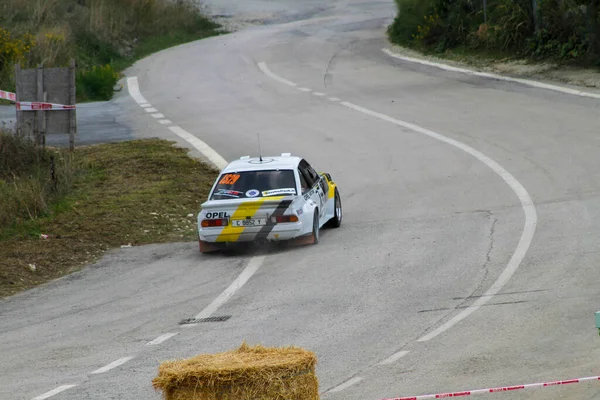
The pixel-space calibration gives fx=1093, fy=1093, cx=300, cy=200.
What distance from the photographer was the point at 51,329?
13523mm

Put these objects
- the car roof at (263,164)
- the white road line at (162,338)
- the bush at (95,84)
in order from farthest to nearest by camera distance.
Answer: the bush at (95,84) → the car roof at (263,164) → the white road line at (162,338)

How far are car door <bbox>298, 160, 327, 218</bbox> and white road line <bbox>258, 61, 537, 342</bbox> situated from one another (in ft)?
10.9

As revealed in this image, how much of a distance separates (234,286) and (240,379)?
7540mm

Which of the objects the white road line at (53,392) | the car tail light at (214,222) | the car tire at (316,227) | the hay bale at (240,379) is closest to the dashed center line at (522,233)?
the hay bale at (240,379)

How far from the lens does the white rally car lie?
55.8ft

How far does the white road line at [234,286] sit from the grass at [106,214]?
260 centimetres

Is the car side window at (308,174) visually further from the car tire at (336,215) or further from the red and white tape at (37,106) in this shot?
the red and white tape at (37,106)

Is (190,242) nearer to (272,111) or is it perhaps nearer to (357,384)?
(357,384)

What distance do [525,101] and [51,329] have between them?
1833 cm

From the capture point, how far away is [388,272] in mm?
15211

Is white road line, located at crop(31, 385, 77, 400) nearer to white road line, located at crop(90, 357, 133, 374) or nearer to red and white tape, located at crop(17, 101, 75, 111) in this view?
white road line, located at crop(90, 357, 133, 374)

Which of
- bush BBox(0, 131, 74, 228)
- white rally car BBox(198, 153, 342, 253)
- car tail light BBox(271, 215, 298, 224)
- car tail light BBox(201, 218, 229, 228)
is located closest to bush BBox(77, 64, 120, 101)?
bush BBox(0, 131, 74, 228)

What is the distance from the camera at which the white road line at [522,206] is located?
12.5 metres

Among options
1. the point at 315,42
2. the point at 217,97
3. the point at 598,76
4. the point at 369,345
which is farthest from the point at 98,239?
the point at 315,42
